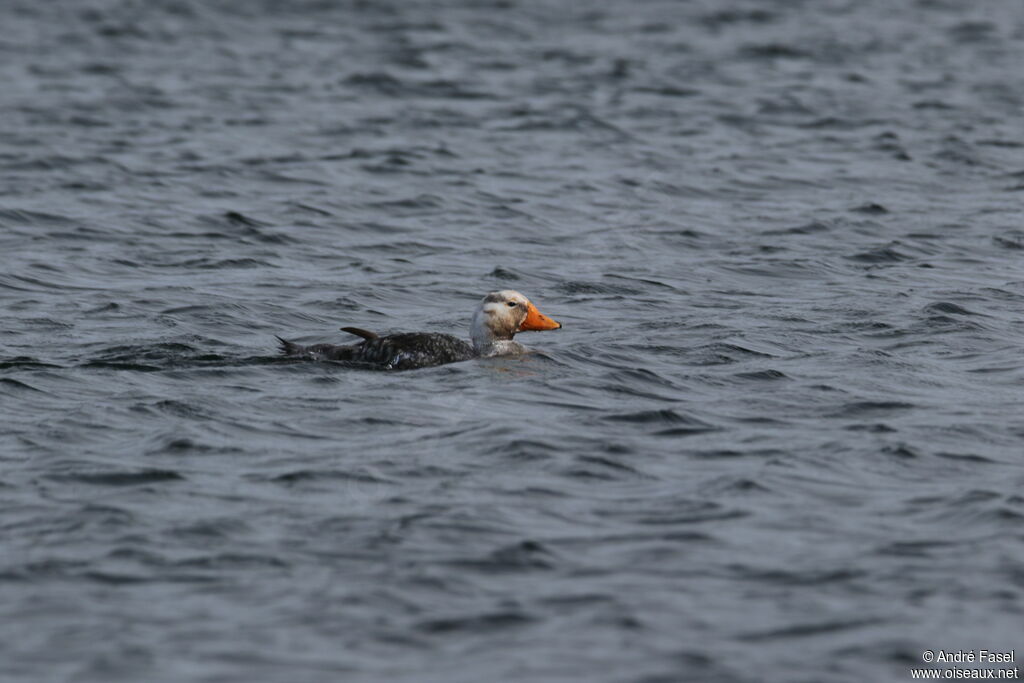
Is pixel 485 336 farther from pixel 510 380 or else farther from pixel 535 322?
pixel 510 380

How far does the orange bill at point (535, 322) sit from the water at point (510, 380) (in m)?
0.42

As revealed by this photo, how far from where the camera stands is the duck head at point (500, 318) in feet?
45.2

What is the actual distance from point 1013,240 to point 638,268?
4.69 metres

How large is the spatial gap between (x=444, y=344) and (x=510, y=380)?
71 cm

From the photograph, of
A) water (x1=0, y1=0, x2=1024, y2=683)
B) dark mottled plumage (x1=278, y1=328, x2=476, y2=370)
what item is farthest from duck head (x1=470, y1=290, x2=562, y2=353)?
dark mottled plumage (x1=278, y1=328, x2=476, y2=370)

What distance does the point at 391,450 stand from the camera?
423 inches

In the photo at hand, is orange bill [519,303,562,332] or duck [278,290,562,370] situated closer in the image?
duck [278,290,562,370]

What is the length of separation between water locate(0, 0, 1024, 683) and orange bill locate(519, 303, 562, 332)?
42 cm

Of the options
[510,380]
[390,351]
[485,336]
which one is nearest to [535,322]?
[485,336]

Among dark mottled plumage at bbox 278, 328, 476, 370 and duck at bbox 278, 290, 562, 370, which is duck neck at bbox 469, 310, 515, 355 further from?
dark mottled plumage at bbox 278, 328, 476, 370

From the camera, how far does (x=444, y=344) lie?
43.6 feet

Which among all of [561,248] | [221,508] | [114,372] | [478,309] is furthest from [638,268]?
[221,508]

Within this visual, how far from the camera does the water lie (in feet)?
26.3

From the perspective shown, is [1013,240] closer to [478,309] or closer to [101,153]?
[478,309]
